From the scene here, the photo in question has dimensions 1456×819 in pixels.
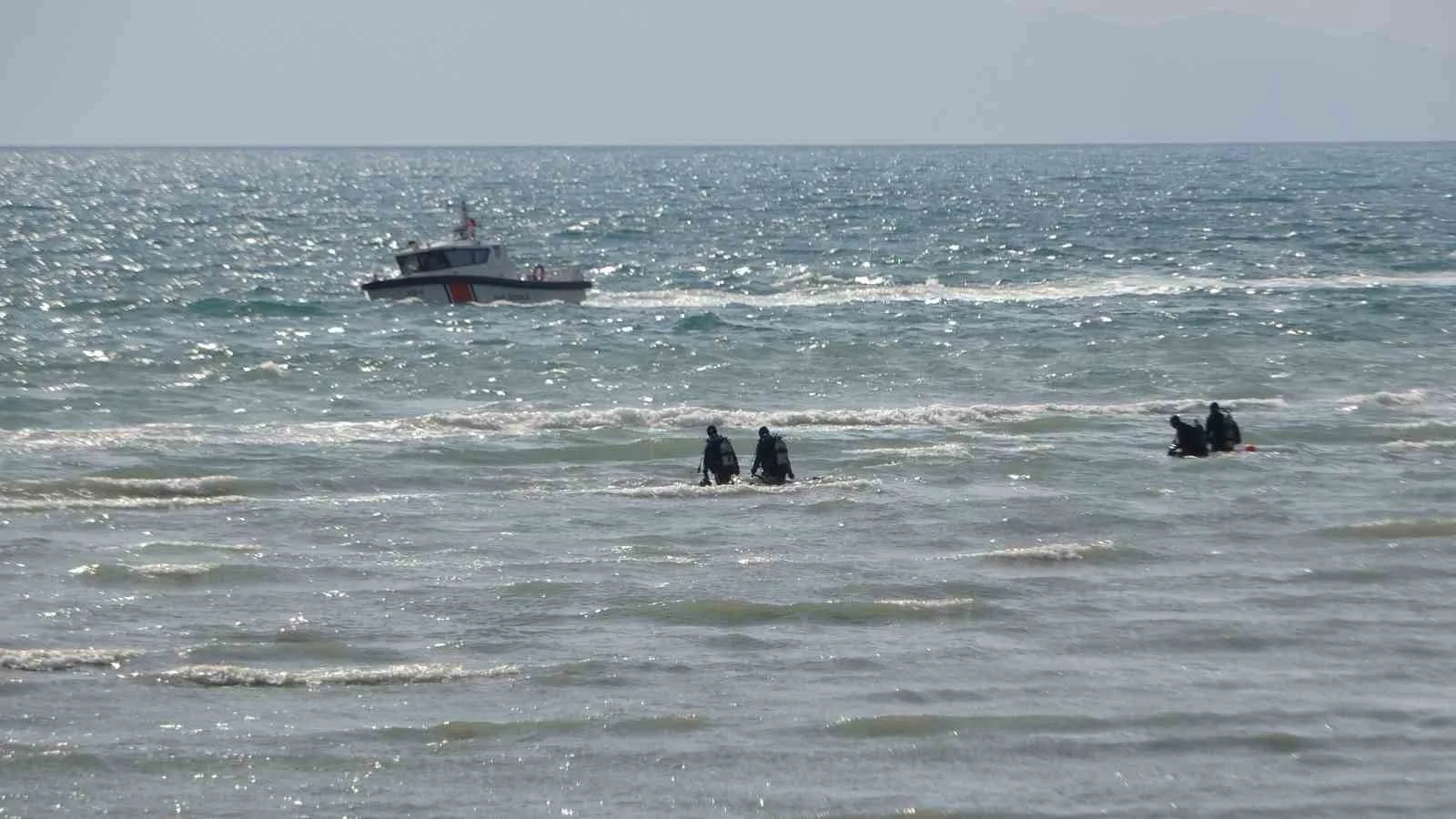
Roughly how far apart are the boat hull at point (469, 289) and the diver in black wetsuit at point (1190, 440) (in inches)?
1030

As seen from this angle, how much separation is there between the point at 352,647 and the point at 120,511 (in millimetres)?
7678

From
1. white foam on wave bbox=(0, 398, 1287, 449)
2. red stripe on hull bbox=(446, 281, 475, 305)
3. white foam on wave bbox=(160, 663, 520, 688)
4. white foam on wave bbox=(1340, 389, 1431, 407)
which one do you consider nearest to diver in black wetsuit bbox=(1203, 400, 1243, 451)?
white foam on wave bbox=(0, 398, 1287, 449)

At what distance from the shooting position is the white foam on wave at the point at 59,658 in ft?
51.0

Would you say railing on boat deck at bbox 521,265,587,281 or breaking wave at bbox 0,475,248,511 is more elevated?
railing on boat deck at bbox 521,265,587,281

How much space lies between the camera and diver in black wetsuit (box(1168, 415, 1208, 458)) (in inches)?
1032

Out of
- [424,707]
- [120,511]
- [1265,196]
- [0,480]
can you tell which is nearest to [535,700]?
[424,707]

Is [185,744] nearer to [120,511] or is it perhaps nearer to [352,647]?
[352,647]

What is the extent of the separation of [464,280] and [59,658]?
3375 cm

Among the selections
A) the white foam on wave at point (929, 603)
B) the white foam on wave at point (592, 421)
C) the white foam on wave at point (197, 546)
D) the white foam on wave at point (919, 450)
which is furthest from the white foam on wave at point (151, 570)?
the white foam on wave at point (919, 450)

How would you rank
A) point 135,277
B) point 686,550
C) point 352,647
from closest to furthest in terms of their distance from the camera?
point 352,647 < point 686,550 < point 135,277

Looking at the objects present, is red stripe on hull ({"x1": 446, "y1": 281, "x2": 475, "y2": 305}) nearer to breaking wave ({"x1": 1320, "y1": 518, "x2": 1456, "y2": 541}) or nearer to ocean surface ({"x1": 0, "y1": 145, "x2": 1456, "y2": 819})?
ocean surface ({"x1": 0, "y1": 145, "x2": 1456, "y2": 819})

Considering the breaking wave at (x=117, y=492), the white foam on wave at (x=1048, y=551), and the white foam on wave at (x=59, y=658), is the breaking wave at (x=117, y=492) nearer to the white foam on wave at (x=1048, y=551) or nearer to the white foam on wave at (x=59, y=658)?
the white foam on wave at (x=59, y=658)

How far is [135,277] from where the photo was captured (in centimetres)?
5712

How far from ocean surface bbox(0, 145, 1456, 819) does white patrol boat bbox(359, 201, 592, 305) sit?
88cm
